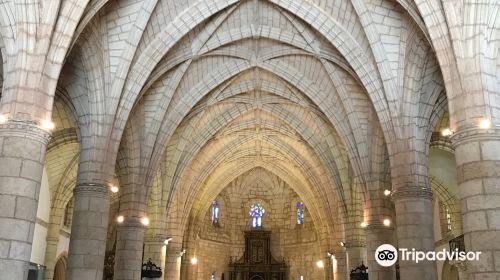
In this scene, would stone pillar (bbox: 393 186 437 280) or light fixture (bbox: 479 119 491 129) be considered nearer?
light fixture (bbox: 479 119 491 129)

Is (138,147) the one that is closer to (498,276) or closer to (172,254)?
(172,254)

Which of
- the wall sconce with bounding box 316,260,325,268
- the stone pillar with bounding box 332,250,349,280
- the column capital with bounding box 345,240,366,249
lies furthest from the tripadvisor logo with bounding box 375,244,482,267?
the wall sconce with bounding box 316,260,325,268

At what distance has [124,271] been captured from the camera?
60.2 ft

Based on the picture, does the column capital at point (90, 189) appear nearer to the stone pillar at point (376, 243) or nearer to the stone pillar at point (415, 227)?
the stone pillar at point (415, 227)

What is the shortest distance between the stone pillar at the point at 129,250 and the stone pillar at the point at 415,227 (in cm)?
926

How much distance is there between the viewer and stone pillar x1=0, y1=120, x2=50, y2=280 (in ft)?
31.3

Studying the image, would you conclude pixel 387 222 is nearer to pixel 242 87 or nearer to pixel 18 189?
pixel 242 87

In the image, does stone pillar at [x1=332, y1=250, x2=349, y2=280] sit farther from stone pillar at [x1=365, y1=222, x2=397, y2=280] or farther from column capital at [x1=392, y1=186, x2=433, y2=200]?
column capital at [x1=392, y1=186, x2=433, y2=200]

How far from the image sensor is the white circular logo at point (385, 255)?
17.5m

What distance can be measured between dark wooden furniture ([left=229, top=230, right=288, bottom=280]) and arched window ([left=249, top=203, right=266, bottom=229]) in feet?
5.21

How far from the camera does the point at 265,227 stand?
38.0 metres

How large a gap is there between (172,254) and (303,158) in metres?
8.79

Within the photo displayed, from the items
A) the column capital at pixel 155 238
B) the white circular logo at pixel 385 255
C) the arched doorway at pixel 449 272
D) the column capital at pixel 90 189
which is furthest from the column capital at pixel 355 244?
the column capital at pixel 90 189

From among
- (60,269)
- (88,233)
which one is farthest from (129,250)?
(60,269)
